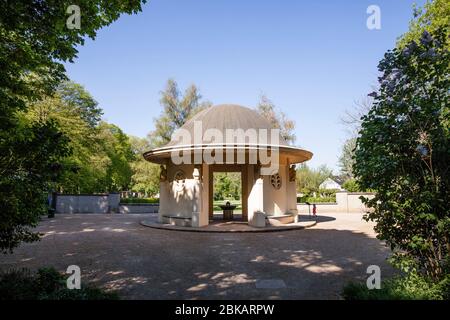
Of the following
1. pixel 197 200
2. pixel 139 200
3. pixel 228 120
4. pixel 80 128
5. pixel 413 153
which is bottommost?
pixel 139 200

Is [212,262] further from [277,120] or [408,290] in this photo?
[277,120]

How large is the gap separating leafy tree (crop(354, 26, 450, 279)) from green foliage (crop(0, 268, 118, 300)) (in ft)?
16.8

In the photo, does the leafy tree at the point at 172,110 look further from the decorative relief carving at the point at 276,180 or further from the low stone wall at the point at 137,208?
the decorative relief carving at the point at 276,180

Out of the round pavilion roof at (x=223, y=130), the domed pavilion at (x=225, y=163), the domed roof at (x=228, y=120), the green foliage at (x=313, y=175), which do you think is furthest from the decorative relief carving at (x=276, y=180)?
the green foliage at (x=313, y=175)

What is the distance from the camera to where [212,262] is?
7883 mm

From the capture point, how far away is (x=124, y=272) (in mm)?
6891

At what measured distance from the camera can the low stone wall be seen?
92.4 ft

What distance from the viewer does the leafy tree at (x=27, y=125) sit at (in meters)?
4.81

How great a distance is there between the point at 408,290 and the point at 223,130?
12187 millimetres

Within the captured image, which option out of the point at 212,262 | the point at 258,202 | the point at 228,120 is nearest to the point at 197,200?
the point at 258,202

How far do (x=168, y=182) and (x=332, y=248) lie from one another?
10.1m

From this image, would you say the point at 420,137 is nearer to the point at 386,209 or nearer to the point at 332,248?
the point at 386,209

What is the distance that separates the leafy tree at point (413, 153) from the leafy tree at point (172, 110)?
3031 cm

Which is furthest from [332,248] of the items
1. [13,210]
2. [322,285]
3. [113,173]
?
[113,173]
